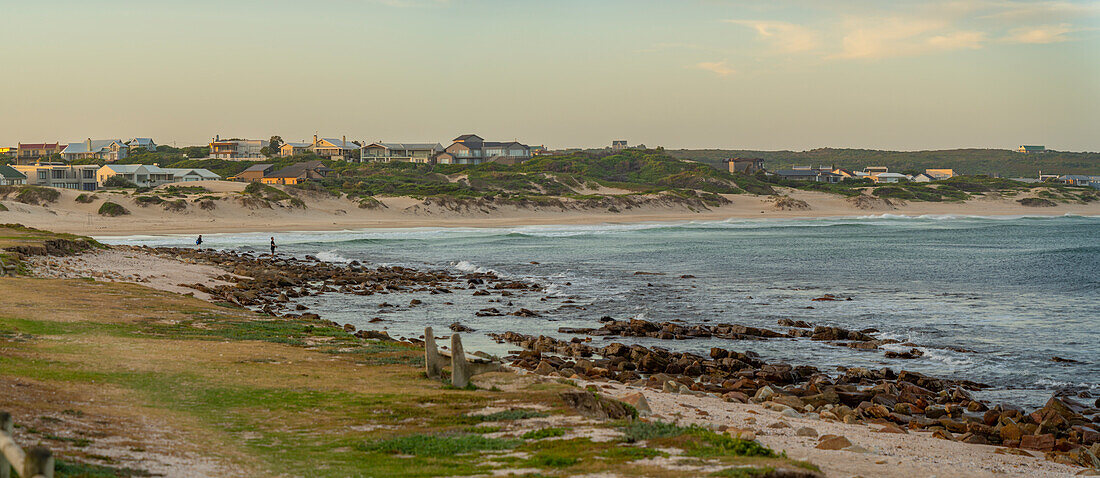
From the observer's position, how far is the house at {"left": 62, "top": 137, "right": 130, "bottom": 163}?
142 m

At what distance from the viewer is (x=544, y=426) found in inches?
448

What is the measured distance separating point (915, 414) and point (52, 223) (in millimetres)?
74880

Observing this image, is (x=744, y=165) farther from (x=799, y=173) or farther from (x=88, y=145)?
(x=88, y=145)

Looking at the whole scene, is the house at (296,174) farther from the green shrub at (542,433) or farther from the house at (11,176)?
the green shrub at (542,433)

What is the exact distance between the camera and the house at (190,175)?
109 m

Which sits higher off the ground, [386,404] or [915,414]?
[386,404]

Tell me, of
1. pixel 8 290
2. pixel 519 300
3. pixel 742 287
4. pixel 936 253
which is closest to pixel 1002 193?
pixel 936 253

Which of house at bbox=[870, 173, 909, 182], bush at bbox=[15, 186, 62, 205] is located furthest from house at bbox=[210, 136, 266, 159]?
house at bbox=[870, 173, 909, 182]

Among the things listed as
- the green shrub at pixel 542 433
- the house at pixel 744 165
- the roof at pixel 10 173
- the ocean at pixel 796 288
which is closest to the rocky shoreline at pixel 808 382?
the ocean at pixel 796 288

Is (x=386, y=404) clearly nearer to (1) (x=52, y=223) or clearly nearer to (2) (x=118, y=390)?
(2) (x=118, y=390)

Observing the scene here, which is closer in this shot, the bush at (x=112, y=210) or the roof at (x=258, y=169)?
the bush at (x=112, y=210)

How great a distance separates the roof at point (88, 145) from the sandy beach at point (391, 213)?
52065mm

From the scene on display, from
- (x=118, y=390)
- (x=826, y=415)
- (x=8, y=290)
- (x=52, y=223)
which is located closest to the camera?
(x=118, y=390)

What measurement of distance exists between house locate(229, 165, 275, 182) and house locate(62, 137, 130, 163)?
34.2 meters
